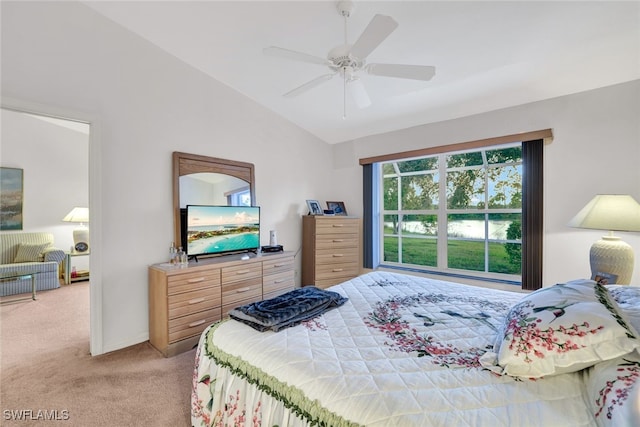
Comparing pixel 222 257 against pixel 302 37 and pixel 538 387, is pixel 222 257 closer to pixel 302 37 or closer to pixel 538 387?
pixel 302 37

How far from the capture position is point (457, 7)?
1892 millimetres

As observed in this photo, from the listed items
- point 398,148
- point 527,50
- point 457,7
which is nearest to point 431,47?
point 457,7

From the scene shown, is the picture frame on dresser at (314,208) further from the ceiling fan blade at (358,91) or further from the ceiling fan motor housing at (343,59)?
the ceiling fan motor housing at (343,59)

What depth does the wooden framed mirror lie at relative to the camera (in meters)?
2.82

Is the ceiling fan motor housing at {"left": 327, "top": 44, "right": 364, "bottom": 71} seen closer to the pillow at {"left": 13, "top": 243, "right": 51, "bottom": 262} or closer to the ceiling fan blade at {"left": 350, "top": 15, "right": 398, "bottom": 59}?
the ceiling fan blade at {"left": 350, "top": 15, "right": 398, "bottom": 59}

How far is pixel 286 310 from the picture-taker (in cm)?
148

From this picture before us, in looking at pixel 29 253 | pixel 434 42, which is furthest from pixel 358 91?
pixel 29 253

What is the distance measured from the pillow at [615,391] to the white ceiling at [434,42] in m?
2.18

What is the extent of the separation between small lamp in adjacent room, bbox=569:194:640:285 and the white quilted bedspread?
3.80 ft

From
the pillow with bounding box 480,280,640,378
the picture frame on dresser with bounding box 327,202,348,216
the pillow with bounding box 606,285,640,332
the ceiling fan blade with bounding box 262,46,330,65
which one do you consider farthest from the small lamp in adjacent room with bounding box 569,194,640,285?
the picture frame on dresser with bounding box 327,202,348,216

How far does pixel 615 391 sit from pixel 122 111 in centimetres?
353

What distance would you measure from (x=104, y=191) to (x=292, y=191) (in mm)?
2255

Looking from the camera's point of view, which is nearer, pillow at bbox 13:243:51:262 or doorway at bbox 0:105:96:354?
pillow at bbox 13:243:51:262

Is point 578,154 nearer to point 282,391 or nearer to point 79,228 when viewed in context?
point 282,391
